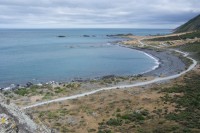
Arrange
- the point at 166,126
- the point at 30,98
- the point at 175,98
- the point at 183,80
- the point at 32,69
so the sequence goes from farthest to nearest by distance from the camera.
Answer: the point at 32,69 → the point at 183,80 → the point at 30,98 → the point at 175,98 → the point at 166,126

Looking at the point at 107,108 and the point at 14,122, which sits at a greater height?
the point at 14,122

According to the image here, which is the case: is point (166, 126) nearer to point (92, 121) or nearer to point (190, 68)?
point (92, 121)

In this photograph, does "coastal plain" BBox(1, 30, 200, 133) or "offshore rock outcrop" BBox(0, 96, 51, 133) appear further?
"coastal plain" BBox(1, 30, 200, 133)

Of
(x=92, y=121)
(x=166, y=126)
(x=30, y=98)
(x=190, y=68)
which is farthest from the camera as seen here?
(x=190, y=68)

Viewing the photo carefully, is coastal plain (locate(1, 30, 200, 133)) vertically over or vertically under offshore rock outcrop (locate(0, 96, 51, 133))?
under

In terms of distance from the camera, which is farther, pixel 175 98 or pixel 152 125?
pixel 175 98

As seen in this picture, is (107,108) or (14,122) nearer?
(14,122)

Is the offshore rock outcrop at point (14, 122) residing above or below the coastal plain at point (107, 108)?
above

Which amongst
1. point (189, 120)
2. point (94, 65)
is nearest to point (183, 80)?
point (189, 120)

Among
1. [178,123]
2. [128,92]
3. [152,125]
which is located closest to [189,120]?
[178,123]

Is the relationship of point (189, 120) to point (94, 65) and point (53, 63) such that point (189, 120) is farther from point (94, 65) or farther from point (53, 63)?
point (53, 63)

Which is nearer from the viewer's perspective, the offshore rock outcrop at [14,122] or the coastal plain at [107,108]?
the offshore rock outcrop at [14,122]
